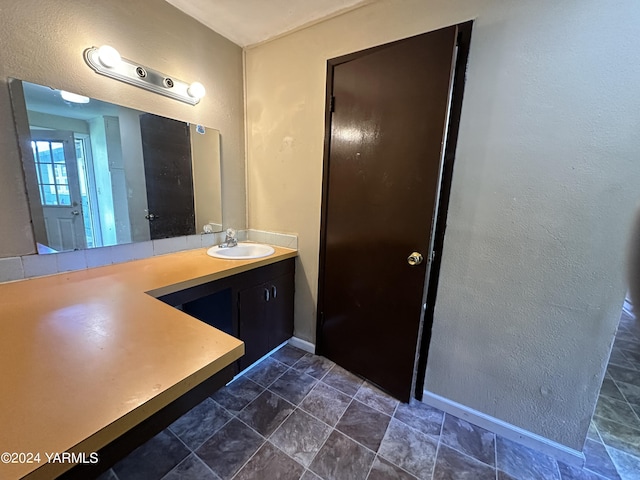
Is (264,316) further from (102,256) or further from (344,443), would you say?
(102,256)

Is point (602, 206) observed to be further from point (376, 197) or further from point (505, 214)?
point (376, 197)

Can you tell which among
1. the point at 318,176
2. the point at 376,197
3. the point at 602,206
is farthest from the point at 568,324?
the point at 318,176

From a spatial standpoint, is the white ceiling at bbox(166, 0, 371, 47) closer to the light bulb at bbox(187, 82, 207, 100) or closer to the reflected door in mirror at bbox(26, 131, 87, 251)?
the light bulb at bbox(187, 82, 207, 100)

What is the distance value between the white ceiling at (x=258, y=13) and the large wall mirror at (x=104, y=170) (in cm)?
67

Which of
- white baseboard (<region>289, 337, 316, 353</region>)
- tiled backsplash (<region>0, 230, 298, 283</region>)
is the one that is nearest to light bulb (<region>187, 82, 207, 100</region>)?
tiled backsplash (<region>0, 230, 298, 283</region>)

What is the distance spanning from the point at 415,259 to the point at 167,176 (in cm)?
160

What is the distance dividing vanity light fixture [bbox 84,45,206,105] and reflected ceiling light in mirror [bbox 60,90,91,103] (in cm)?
16

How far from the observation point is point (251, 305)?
1.65 m

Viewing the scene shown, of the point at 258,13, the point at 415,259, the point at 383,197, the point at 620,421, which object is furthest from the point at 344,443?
the point at 258,13

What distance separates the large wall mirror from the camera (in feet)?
3.86

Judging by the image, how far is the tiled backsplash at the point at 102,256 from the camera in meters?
1.15

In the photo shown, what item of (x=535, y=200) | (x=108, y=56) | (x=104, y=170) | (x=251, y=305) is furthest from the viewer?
(x=251, y=305)

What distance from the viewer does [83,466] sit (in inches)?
18.6

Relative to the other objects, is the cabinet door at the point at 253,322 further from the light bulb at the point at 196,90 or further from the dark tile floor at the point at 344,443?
the light bulb at the point at 196,90
